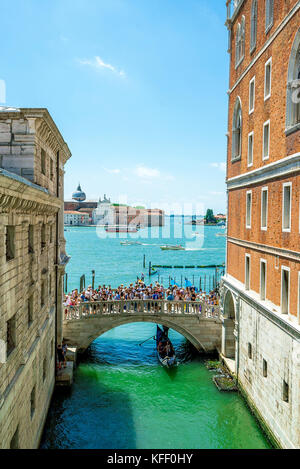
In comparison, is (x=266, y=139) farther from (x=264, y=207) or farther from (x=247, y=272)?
(x=247, y=272)

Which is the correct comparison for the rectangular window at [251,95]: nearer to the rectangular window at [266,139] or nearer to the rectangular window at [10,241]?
the rectangular window at [266,139]

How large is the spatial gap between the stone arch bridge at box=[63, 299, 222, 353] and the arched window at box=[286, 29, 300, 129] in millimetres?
12860

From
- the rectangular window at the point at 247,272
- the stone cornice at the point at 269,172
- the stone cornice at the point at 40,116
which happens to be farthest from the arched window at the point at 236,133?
the stone cornice at the point at 40,116

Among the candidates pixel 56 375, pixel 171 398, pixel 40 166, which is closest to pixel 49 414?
pixel 56 375

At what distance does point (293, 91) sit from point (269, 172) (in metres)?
3.12

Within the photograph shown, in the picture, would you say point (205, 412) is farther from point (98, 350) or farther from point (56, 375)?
point (98, 350)

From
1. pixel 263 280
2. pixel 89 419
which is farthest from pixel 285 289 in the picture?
pixel 89 419

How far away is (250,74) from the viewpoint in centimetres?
1827

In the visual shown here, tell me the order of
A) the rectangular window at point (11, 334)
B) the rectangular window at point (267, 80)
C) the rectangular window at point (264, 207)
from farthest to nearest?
the rectangular window at point (264, 207) < the rectangular window at point (267, 80) < the rectangular window at point (11, 334)

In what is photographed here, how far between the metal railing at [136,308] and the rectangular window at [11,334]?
12662 mm

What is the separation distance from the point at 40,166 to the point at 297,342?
10.5m

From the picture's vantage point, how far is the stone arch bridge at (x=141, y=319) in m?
23.2

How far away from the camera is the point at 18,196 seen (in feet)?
31.9
